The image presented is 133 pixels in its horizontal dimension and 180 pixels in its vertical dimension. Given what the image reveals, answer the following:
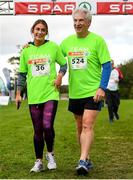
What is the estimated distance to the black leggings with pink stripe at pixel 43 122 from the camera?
6.77 meters

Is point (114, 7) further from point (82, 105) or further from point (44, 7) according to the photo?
point (82, 105)

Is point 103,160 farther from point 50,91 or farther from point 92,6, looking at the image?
point 92,6

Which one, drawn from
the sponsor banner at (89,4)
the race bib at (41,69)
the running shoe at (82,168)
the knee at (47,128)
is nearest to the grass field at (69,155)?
the running shoe at (82,168)

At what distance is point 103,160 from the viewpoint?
307 inches

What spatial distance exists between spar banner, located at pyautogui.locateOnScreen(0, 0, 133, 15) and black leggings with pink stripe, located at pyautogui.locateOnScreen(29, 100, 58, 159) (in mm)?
11174

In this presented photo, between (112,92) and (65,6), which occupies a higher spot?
(65,6)

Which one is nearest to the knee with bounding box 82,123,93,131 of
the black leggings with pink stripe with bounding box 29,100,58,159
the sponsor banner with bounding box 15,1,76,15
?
the black leggings with pink stripe with bounding box 29,100,58,159

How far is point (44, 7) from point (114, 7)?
89.1 inches

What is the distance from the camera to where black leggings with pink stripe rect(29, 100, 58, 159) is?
6773 millimetres

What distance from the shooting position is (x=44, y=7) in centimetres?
1806

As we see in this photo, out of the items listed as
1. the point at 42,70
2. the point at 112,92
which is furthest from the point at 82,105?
the point at 112,92

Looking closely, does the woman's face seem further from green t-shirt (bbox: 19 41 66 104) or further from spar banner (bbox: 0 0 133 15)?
spar banner (bbox: 0 0 133 15)

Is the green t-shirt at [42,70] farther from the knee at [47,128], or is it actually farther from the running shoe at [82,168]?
the running shoe at [82,168]

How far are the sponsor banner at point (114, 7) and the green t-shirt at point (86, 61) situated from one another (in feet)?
36.7
